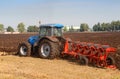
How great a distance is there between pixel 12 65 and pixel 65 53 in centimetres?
360

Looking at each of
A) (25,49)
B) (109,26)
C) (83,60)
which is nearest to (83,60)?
(83,60)

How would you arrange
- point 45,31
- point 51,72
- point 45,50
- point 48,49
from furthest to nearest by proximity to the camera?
1. point 45,31
2. point 45,50
3. point 48,49
4. point 51,72

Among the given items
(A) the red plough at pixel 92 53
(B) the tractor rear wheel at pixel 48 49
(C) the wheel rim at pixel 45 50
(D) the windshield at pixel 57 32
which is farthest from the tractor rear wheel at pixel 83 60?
(D) the windshield at pixel 57 32

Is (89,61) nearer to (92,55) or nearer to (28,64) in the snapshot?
(92,55)

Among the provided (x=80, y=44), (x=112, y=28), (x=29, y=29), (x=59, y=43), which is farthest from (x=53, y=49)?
(x=112, y=28)

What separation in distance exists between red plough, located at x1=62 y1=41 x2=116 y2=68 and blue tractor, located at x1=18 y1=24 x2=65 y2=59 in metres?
0.63

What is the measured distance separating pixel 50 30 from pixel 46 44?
945 mm

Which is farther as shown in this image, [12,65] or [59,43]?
[59,43]

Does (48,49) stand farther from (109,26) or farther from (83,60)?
(109,26)

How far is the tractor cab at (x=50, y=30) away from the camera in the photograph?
17.9 metres

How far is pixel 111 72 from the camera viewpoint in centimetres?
1277

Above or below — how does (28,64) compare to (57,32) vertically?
below

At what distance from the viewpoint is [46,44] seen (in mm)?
17516

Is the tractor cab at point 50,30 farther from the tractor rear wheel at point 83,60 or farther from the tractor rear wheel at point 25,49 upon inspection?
the tractor rear wheel at point 83,60
